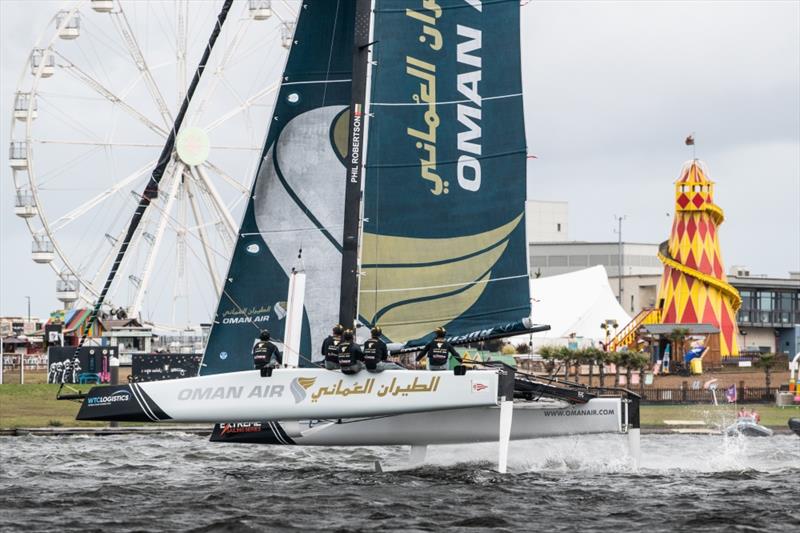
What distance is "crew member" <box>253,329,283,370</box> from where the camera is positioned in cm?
2559

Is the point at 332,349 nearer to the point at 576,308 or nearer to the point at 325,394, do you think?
the point at 325,394

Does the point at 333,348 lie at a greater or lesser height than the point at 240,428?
greater

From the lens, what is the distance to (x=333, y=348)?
25547 millimetres

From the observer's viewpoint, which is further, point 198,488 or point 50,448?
point 50,448

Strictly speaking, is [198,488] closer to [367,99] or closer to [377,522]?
[377,522]

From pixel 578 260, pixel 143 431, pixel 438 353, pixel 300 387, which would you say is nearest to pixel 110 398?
pixel 300 387

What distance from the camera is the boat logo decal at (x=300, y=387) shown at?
25281 mm

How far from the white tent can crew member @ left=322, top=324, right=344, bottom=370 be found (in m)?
54.3

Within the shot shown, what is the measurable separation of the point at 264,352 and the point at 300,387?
3.05 feet

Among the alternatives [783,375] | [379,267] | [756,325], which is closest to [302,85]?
[379,267]

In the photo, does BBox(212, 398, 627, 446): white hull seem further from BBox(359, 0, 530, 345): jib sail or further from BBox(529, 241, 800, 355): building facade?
BBox(529, 241, 800, 355): building facade

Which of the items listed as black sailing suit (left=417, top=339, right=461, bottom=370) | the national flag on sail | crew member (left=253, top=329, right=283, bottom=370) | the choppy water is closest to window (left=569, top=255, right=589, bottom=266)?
the national flag on sail

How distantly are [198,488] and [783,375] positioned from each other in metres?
52.3

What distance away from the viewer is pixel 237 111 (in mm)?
67312
